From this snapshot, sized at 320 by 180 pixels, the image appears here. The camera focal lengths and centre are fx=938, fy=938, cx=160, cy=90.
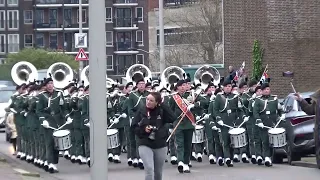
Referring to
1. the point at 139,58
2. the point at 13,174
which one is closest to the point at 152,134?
the point at 13,174

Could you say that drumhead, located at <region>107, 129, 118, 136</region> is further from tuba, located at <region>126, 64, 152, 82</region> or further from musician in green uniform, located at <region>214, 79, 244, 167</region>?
musician in green uniform, located at <region>214, 79, 244, 167</region>

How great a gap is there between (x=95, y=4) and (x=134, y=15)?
81591 mm

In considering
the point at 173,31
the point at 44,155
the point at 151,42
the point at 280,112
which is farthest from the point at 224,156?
the point at 151,42

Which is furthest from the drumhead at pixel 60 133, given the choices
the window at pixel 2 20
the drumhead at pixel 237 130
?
the window at pixel 2 20

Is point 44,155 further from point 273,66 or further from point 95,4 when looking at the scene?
point 273,66

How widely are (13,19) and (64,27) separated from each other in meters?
6.23

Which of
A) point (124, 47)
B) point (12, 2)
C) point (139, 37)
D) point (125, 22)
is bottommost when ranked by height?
point (124, 47)

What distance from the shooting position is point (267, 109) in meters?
20.2

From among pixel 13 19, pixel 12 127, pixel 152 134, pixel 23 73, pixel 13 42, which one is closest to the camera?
pixel 152 134

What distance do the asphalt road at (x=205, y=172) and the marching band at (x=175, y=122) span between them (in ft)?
0.89

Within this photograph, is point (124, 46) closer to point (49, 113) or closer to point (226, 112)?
point (226, 112)

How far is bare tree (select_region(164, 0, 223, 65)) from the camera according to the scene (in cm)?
5847

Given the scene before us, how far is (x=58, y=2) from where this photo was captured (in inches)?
3701

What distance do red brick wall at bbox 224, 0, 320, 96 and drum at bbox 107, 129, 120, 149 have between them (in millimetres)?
19199
